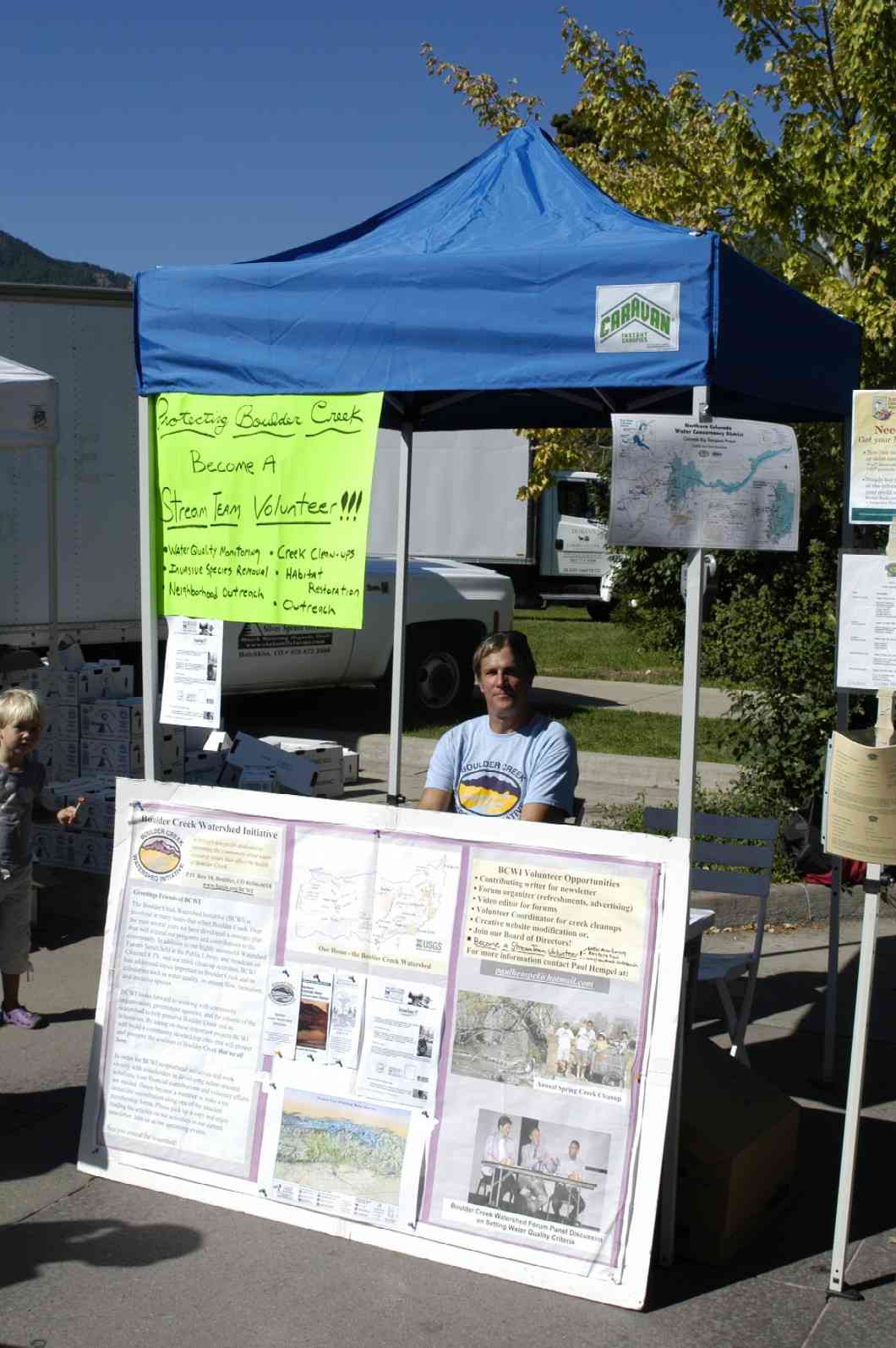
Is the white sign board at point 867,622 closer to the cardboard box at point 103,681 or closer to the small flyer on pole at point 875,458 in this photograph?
the small flyer on pole at point 875,458

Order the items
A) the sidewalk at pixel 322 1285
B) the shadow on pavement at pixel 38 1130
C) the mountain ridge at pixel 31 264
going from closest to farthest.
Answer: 1. the sidewalk at pixel 322 1285
2. the shadow on pavement at pixel 38 1130
3. the mountain ridge at pixel 31 264

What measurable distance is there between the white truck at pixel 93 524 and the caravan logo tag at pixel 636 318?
6.48m

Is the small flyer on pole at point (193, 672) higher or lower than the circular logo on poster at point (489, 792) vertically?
higher

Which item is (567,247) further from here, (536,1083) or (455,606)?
(455,606)

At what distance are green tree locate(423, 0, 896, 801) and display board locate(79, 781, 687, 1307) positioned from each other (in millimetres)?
4546

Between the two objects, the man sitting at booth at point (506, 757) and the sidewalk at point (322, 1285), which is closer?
the sidewalk at point (322, 1285)

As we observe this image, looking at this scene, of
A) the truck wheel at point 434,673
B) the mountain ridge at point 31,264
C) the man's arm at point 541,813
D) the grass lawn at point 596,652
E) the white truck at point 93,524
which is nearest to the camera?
the man's arm at point 541,813

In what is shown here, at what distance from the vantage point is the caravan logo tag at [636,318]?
3.80 metres

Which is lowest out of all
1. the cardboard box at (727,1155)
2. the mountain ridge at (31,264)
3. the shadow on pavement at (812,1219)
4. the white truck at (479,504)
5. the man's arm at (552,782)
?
the shadow on pavement at (812,1219)

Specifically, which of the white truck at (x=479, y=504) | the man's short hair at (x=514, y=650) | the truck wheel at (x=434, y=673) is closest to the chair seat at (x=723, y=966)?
the man's short hair at (x=514, y=650)

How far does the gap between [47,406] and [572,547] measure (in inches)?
749

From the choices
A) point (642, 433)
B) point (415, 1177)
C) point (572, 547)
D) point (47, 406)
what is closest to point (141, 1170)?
point (415, 1177)

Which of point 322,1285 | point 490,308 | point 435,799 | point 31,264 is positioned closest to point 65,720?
point 435,799

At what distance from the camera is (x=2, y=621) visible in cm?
1040
